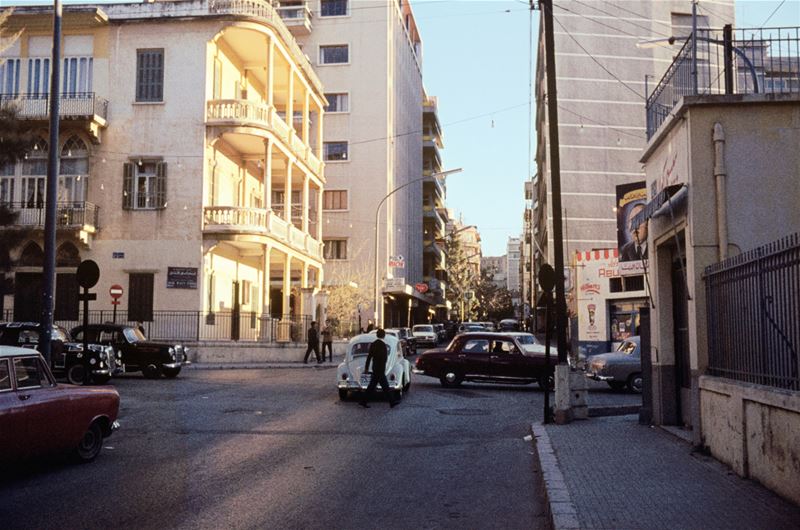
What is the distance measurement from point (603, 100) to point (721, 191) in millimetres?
51159

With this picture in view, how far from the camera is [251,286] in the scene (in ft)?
131

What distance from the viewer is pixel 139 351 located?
79.4 feet

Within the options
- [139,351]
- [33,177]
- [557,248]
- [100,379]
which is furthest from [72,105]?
[557,248]

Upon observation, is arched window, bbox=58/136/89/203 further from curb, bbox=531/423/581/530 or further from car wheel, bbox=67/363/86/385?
curb, bbox=531/423/581/530

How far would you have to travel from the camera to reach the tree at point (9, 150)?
1822cm

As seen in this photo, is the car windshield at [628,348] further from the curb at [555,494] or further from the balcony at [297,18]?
the balcony at [297,18]

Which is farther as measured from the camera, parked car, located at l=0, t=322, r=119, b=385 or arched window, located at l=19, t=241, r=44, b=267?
arched window, located at l=19, t=241, r=44, b=267

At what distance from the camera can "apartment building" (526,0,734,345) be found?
5897 centimetres

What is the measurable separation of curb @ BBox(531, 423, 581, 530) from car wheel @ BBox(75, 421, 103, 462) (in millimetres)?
5674

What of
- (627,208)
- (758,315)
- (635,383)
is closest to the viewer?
(758,315)

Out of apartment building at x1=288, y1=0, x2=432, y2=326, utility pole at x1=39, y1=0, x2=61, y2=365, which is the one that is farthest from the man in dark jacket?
apartment building at x1=288, y1=0, x2=432, y2=326

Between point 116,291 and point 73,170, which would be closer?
point 116,291

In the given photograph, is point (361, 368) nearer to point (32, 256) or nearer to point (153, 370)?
point (153, 370)

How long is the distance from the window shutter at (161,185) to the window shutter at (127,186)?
1121 mm
